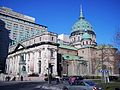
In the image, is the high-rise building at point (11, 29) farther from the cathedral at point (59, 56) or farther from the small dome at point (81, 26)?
the small dome at point (81, 26)

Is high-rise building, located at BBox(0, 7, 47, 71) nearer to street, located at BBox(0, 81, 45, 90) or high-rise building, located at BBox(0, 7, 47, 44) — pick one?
high-rise building, located at BBox(0, 7, 47, 44)

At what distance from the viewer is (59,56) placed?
3669 inches

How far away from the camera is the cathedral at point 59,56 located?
77.5 meters

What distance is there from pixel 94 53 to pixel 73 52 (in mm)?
11213

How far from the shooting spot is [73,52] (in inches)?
4294

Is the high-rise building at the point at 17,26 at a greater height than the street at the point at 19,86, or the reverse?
the high-rise building at the point at 17,26

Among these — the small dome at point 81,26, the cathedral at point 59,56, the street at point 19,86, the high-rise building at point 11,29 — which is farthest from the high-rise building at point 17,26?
the street at point 19,86

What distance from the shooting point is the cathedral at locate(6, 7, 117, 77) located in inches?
3051

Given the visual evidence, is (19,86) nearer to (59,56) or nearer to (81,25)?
(59,56)

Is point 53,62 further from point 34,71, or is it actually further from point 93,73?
point 93,73

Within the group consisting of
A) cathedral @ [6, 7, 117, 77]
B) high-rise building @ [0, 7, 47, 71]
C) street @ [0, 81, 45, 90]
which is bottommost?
street @ [0, 81, 45, 90]

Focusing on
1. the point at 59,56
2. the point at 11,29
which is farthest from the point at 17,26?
the point at 59,56

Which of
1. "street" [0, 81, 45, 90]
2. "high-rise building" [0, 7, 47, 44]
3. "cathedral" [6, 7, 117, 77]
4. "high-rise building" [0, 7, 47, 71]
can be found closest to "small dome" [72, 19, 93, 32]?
"cathedral" [6, 7, 117, 77]

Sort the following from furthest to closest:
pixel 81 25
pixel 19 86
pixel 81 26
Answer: pixel 81 25
pixel 81 26
pixel 19 86
